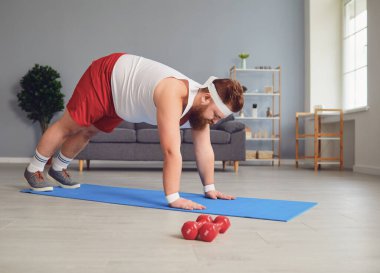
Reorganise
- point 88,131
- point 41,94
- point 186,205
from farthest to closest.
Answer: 1. point 41,94
2. point 88,131
3. point 186,205

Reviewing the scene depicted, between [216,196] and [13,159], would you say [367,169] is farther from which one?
[13,159]

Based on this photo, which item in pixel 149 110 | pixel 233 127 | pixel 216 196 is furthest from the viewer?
pixel 233 127

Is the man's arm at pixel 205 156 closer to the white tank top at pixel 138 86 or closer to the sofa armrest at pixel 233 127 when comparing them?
the white tank top at pixel 138 86

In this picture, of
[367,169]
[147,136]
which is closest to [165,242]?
[147,136]

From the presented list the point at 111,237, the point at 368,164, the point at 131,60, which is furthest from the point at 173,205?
the point at 368,164

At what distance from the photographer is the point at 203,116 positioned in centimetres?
217

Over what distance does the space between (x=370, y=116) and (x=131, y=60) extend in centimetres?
319

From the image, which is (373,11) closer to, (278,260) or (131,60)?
(131,60)

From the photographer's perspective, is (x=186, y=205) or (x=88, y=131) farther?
(x=88, y=131)

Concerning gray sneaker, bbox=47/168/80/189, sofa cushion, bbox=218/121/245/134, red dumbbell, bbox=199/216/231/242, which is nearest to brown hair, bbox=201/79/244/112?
red dumbbell, bbox=199/216/231/242

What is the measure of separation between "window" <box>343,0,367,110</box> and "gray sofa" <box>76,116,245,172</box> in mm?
1835

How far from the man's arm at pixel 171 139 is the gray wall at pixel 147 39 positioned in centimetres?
435

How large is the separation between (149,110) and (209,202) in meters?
0.57

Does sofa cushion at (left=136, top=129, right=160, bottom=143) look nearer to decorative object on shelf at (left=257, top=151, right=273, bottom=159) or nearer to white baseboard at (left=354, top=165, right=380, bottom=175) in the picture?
decorative object on shelf at (left=257, top=151, right=273, bottom=159)
